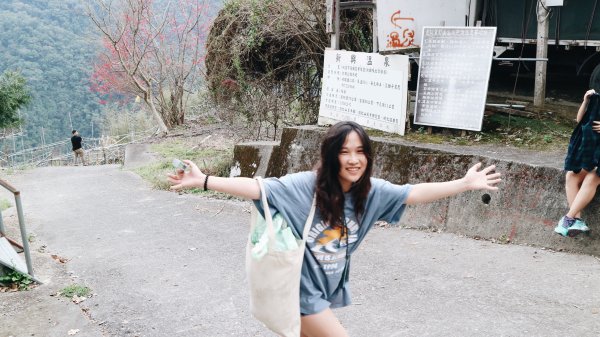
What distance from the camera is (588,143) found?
5.09 meters

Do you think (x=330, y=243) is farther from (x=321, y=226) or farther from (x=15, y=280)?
(x=15, y=280)

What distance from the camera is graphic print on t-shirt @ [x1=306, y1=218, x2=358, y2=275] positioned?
2.55 m

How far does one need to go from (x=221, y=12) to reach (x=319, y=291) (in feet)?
37.4

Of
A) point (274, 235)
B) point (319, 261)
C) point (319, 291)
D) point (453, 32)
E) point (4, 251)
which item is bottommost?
point (4, 251)

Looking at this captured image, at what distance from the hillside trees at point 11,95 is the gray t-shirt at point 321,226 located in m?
16.6

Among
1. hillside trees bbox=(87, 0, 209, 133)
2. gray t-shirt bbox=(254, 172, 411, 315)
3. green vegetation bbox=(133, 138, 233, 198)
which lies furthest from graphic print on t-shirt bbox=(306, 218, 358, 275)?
hillside trees bbox=(87, 0, 209, 133)

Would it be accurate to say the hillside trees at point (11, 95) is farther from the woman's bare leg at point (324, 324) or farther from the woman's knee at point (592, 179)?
the woman's bare leg at point (324, 324)

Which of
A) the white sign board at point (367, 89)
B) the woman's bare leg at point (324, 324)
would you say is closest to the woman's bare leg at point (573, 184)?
the white sign board at point (367, 89)

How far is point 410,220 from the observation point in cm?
708

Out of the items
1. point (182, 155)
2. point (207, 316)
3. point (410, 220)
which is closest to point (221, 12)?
point (182, 155)

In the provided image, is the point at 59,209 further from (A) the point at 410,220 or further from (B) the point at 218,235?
(A) the point at 410,220

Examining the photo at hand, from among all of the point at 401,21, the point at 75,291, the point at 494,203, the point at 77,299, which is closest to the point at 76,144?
the point at 401,21

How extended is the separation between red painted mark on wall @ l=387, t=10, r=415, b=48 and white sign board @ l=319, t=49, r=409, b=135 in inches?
16.1

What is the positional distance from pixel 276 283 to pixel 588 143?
3.99 meters
